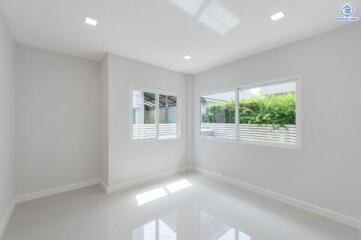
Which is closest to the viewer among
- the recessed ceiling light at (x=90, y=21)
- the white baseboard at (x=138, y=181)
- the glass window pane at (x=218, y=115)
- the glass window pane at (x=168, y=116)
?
the recessed ceiling light at (x=90, y=21)

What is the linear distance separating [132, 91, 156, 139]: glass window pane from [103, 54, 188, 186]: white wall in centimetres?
17

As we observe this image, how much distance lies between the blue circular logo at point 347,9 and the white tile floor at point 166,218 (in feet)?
9.06

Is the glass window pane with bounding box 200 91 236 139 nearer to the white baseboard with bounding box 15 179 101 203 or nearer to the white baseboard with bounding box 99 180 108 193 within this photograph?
the white baseboard with bounding box 99 180 108 193

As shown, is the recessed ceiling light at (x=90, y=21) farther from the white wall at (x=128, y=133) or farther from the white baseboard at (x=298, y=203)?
the white baseboard at (x=298, y=203)

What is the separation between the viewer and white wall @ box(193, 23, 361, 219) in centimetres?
227

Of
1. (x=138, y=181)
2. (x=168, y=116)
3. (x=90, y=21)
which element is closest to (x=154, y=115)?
(x=168, y=116)

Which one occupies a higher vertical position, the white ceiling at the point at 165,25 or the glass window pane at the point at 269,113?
the white ceiling at the point at 165,25

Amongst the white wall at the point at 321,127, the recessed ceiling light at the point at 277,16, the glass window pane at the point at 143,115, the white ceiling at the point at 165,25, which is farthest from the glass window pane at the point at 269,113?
the glass window pane at the point at 143,115

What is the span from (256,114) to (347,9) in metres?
1.91

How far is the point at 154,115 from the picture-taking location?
4.11 m

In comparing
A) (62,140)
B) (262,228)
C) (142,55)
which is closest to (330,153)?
(262,228)

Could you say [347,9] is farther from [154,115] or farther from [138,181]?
[138,181]

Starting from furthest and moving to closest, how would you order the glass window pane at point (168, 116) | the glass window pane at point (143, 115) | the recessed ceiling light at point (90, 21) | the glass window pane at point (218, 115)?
the glass window pane at point (168, 116) → the glass window pane at point (218, 115) → the glass window pane at point (143, 115) → the recessed ceiling light at point (90, 21)

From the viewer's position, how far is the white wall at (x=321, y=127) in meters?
2.27
